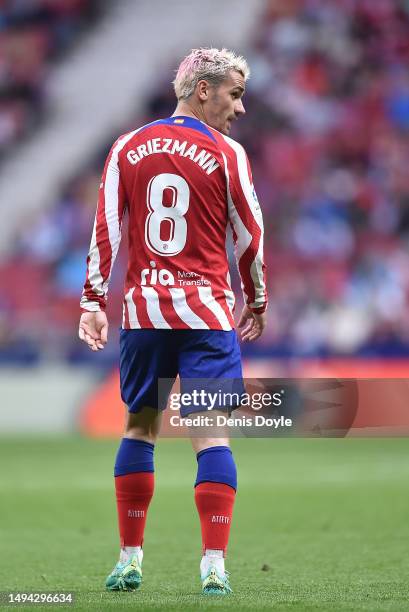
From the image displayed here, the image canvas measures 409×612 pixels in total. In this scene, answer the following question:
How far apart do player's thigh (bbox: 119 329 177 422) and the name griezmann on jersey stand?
58cm

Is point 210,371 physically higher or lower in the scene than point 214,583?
higher

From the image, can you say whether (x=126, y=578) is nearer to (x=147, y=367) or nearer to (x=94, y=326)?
(x=147, y=367)

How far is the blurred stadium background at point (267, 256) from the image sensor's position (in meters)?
6.51

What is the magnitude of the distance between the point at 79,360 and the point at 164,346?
1005cm

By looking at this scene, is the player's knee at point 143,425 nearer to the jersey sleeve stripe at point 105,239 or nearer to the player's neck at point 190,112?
the jersey sleeve stripe at point 105,239

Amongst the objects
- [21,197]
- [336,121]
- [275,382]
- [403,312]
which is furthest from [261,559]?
[21,197]

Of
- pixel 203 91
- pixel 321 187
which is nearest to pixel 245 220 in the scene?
pixel 203 91

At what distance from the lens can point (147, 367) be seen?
13.3 feet

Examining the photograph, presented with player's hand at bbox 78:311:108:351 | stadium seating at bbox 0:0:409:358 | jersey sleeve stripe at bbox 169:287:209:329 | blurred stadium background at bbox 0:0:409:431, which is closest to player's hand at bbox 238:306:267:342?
jersey sleeve stripe at bbox 169:287:209:329

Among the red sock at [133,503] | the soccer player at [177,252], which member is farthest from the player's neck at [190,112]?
the red sock at [133,503]

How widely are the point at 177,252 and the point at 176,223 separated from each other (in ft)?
0.32

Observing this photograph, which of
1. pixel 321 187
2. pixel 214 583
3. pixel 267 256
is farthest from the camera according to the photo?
pixel 321 187

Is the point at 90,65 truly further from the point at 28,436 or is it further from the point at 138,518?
the point at 138,518

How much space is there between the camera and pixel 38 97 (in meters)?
19.9
